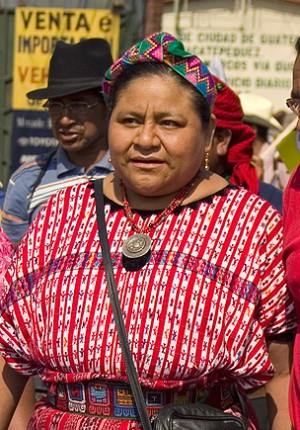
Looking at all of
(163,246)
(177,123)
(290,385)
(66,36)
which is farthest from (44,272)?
(66,36)

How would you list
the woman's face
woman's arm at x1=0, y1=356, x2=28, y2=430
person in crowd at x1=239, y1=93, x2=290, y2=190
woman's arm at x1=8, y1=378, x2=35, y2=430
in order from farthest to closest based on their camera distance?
person in crowd at x1=239, y1=93, x2=290, y2=190 < woman's arm at x1=8, y1=378, x2=35, y2=430 < woman's arm at x1=0, y1=356, x2=28, y2=430 < the woman's face

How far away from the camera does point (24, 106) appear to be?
918cm

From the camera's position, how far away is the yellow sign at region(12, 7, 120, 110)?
28.9ft

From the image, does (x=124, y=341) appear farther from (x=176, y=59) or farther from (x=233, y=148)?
(x=233, y=148)

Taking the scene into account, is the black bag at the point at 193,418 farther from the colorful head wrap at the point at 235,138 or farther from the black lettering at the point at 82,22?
the black lettering at the point at 82,22

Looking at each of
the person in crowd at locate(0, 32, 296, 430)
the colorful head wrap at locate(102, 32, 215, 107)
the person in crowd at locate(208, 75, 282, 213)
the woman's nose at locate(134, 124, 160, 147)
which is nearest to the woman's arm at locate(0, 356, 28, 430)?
the person in crowd at locate(0, 32, 296, 430)

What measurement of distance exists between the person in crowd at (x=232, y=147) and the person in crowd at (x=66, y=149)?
2.25 ft

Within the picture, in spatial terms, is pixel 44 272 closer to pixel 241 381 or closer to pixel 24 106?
pixel 241 381

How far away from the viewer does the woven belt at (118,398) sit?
3314 mm

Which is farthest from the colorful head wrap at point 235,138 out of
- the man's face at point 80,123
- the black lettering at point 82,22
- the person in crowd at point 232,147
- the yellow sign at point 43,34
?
the black lettering at point 82,22

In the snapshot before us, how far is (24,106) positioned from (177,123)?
5.92 m

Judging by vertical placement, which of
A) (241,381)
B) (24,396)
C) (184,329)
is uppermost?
(184,329)

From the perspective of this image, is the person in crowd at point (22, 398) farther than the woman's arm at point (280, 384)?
Yes

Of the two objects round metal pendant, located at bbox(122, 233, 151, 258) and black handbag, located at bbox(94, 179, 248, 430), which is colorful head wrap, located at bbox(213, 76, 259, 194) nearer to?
round metal pendant, located at bbox(122, 233, 151, 258)
